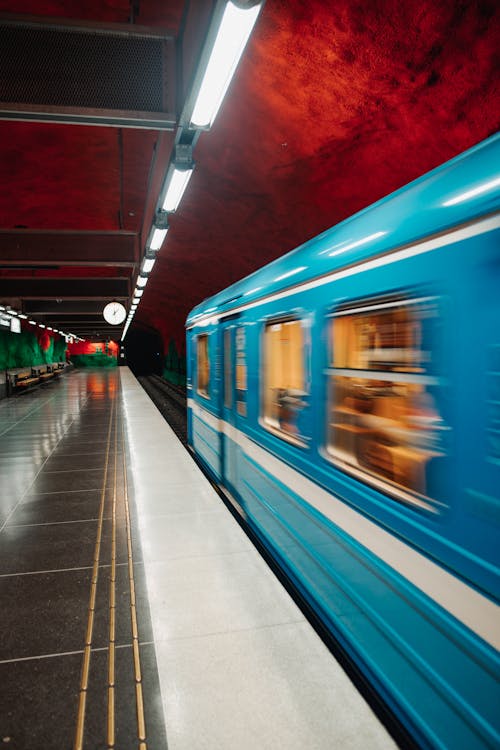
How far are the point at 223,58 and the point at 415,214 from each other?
4.50 ft

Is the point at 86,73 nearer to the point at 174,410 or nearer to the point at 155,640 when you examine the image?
the point at 155,640

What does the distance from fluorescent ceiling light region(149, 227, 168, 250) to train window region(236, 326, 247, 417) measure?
2.66 m

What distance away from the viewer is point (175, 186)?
16.7 ft

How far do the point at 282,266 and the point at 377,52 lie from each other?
2.41m

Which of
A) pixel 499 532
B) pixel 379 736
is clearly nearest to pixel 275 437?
pixel 379 736

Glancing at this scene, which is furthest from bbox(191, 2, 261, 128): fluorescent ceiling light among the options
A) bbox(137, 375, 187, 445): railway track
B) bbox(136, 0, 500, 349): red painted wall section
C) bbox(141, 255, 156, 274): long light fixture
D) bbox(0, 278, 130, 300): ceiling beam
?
bbox(0, 278, 130, 300): ceiling beam

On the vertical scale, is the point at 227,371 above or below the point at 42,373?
above

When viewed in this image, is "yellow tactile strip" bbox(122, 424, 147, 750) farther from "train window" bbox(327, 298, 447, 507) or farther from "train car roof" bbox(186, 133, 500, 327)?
"train car roof" bbox(186, 133, 500, 327)

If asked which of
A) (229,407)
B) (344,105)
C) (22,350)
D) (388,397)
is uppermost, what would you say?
(344,105)

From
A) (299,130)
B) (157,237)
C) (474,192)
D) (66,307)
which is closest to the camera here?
(474,192)

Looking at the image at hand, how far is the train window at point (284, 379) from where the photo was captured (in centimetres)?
337

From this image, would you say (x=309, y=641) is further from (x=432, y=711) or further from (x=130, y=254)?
(x=130, y=254)

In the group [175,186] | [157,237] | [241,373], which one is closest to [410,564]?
[241,373]

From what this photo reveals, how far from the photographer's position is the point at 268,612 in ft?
10.7
